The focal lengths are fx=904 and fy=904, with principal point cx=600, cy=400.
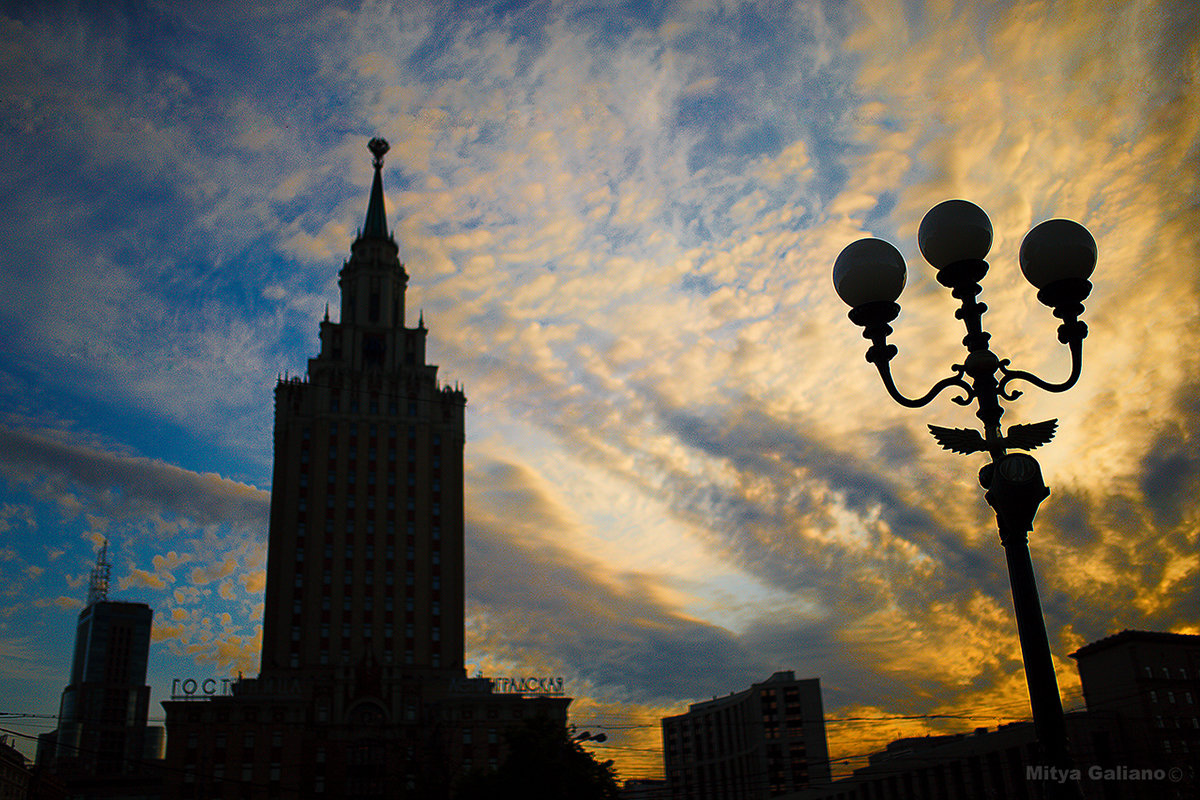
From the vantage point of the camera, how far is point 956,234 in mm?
7840

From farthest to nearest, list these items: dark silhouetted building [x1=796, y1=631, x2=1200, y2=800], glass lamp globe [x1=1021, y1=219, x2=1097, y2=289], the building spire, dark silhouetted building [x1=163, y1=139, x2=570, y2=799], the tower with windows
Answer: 1. the building spire
2. the tower with windows
3. dark silhouetted building [x1=163, y1=139, x2=570, y2=799]
4. dark silhouetted building [x1=796, y1=631, x2=1200, y2=800]
5. glass lamp globe [x1=1021, y1=219, x2=1097, y2=289]

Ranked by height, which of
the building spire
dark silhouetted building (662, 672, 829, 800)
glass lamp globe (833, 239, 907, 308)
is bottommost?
glass lamp globe (833, 239, 907, 308)

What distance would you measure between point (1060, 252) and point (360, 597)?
83.2 meters

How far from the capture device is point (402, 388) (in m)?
93.8

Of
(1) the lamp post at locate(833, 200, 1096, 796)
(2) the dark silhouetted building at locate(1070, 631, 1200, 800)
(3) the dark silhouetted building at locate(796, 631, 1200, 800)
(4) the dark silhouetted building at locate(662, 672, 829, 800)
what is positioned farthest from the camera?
(4) the dark silhouetted building at locate(662, 672, 829, 800)

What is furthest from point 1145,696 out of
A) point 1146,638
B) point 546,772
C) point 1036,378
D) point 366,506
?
point 1036,378

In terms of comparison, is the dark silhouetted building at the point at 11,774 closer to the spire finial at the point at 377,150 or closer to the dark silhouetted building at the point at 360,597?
the dark silhouetted building at the point at 360,597

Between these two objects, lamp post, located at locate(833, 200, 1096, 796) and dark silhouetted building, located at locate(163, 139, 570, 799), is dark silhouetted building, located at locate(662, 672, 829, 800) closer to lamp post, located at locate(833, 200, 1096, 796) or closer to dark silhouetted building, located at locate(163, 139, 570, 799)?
dark silhouetted building, located at locate(163, 139, 570, 799)

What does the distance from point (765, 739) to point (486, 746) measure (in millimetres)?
65197

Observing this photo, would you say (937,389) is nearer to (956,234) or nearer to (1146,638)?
(956,234)

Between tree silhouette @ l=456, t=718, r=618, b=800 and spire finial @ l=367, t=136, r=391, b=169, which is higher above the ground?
spire finial @ l=367, t=136, r=391, b=169

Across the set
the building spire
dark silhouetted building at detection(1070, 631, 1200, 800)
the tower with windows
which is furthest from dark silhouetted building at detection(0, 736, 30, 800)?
dark silhouetted building at detection(1070, 631, 1200, 800)

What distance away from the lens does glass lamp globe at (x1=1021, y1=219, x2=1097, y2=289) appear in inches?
312

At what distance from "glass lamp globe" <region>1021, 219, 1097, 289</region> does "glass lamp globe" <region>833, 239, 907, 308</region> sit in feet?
3.76
